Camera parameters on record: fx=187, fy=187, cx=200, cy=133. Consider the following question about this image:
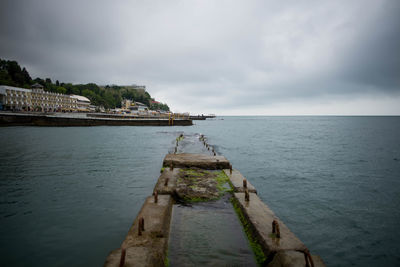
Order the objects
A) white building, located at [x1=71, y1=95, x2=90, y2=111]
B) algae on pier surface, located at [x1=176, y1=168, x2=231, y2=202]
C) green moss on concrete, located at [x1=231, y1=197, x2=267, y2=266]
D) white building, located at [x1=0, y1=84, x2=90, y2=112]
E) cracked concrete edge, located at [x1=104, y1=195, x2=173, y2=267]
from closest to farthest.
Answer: cracked concrete edge, located at [x1=104, y1=195, x2=173, y2=267] < green moss on concrete, located at [x1=231, y1=197, x2=267, y2=266] < algae on pier surface, located at [x1=176, y1=168, x2=231, y2=202] < white building, located at [x1=0, y1=84, x2=90, y2=112] < white building, located at [x1=71, y1=95, x2=90, y2=111]

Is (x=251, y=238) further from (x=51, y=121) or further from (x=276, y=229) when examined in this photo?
(x=51, y=121)

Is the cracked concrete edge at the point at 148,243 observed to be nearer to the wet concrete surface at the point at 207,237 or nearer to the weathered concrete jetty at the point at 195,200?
the weathered concrete jetty at the point at 195,200

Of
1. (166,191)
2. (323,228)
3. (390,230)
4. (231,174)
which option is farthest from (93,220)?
(390,230)

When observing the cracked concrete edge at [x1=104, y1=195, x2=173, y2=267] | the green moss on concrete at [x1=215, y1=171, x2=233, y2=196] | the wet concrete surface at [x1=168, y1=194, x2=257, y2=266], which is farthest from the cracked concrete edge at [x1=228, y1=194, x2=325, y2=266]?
the cracked concrete edge at [x1=104, y1=195, x2=173, y2=267]

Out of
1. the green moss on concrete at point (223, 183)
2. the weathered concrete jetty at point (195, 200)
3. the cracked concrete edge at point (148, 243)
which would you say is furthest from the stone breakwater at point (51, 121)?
the cracked concrete edge at point (148, 243)

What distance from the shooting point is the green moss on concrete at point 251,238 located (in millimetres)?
3821

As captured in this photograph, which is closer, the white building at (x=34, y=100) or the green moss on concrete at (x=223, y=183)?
the green moss on concrete at (x=223, y=183)

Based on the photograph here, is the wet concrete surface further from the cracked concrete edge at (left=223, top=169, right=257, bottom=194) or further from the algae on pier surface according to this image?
the cracked concrete edge at (left=223, top=169, right=257, bottom=194)

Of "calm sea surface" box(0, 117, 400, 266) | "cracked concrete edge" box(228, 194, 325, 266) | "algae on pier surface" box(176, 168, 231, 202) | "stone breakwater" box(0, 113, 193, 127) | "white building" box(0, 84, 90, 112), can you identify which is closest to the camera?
"cracked concrete edge" box(228, 194, 325, 266)

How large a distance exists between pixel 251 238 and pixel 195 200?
2.46 m

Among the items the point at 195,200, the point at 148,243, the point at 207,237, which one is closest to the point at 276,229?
the point at 207,237

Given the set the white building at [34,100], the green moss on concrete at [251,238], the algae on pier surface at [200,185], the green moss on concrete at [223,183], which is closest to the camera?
the green moss on concrete at [251,238]

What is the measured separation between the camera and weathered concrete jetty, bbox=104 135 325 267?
126 inches

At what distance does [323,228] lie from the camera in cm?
607
